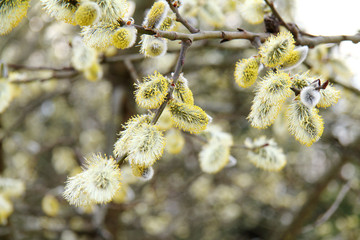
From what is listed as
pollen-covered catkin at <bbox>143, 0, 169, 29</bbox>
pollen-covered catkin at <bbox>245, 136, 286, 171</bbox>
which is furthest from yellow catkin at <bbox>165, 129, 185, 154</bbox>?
pollen-covered catkin at <bbox>143, 0, 169, 29</bbox>

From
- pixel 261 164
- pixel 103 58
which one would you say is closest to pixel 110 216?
pixel 103 58

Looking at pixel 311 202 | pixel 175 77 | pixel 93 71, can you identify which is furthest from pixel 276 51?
pixel 311 202

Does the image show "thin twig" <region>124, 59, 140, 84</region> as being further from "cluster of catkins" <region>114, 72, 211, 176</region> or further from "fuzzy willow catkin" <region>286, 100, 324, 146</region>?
"fuzzy willow catkin" <region>286, 100, 324, 146</region>

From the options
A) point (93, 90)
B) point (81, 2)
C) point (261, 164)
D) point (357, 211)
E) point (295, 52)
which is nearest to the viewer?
point (81, 2)

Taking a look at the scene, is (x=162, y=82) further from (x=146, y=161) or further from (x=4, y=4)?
(x=4, y=4)

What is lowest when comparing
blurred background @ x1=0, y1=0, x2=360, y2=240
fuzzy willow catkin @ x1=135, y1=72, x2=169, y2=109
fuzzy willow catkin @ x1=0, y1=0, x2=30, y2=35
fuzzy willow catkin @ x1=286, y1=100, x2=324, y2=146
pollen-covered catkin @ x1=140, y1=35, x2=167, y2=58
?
blurred background @ x1=0, y1=0, x2=360, y2=240

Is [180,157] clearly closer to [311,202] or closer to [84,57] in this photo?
[311,202]
